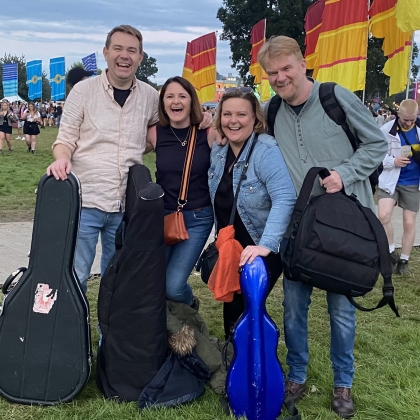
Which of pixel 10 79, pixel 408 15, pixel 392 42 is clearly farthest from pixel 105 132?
pixel 10 79

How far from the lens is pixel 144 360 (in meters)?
2.67

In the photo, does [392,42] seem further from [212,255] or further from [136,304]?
[136,304]

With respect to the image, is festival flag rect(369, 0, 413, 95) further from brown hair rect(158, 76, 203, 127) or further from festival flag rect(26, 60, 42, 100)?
festival flag rect(26, 60, 42, 100)

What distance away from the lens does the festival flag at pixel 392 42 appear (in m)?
8.16

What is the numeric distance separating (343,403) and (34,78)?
38.5m

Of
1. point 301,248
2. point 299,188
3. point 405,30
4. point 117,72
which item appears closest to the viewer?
point 301,248

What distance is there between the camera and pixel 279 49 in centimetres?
254

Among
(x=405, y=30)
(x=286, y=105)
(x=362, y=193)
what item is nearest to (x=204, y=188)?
(x=286, y=105)

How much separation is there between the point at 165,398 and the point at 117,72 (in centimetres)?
190

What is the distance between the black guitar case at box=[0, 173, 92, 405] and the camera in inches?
105

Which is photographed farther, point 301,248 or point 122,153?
point 122,153

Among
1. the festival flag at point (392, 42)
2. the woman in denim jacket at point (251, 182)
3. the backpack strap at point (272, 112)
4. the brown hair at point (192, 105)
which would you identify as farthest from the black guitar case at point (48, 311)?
the festival flag at point (392, 42)

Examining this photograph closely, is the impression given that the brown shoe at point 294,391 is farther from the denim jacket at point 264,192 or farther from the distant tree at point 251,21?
the distant tree at point 251,21

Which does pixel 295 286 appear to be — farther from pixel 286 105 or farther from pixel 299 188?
pixel 286 105
